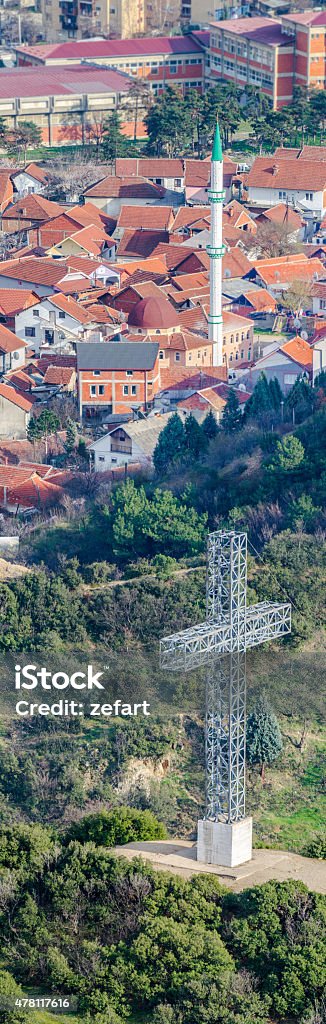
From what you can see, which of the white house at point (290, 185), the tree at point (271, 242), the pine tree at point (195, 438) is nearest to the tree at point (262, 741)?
the pine tree at point (195, 438)

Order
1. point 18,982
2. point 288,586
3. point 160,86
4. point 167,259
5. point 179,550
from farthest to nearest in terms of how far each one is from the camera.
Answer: point 160,86
point 167,259
point 179,550
point 288,586
point 18,982

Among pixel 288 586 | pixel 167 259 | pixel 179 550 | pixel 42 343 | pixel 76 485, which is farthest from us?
pixel 167 259

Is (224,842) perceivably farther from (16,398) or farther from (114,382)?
(114,382)

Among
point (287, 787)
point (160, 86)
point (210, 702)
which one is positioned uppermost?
point (160, 86)

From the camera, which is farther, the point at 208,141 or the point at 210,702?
the point at 208,141

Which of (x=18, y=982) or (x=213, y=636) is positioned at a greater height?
(x=213, y=636)

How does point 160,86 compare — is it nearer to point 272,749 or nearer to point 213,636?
point 272,749

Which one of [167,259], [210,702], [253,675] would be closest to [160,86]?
[167,259]
